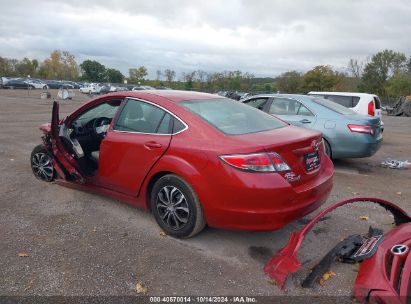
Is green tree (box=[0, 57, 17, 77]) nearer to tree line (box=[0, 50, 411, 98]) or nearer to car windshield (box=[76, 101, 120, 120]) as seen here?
tree line (box=[0, 50, 411, 98])

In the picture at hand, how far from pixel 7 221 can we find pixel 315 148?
11.4ft

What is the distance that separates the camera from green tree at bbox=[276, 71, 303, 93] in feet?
178

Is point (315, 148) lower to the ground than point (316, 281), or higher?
higher

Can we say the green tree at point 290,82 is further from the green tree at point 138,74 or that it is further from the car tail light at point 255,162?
the car tail light at point 255,162

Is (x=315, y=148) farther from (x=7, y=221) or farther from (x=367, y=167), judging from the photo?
(x=367, y=167)

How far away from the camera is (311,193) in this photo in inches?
142

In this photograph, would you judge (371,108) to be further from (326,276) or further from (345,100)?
(326,276)

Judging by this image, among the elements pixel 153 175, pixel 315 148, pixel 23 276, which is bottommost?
pixel 23 276

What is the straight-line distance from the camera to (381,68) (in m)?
62.2

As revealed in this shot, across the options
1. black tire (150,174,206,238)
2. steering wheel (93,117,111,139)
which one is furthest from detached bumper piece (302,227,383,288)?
steering wheel (93,117,111,139)

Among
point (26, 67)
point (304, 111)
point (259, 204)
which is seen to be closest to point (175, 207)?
point (259, 204)

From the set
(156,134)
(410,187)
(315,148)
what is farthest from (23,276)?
(410,187)

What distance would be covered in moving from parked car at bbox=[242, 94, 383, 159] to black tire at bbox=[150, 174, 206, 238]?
4355mm

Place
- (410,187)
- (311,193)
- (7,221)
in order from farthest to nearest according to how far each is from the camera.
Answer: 1. (410,187)
2. (7,221)
3. (311,193)
